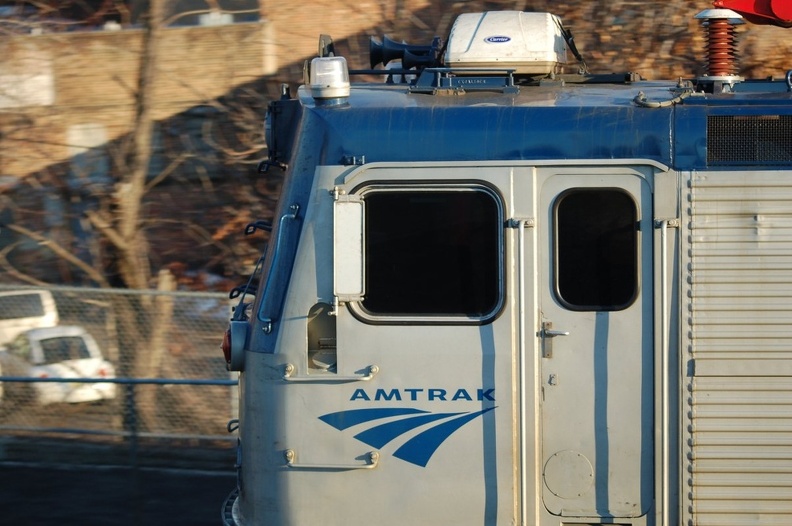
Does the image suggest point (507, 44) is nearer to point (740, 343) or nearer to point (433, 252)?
point (433, 252)

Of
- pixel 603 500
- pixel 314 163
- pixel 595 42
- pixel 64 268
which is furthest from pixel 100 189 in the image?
pixel 603 500

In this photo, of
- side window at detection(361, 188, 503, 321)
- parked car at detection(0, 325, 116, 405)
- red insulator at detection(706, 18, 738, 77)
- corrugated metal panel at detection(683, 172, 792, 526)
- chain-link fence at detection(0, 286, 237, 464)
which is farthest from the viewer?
parked car at detection(0, 325, 116, 405)

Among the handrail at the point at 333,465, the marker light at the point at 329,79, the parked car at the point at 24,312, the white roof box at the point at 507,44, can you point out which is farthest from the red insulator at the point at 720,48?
the parked car at the point at 24,312

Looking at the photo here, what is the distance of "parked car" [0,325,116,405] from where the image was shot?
371 inches

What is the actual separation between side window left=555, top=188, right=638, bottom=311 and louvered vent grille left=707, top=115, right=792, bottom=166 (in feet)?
1.54

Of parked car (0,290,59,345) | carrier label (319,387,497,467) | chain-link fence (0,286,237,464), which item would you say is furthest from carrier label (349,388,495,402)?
parked car (0,290,59,345)

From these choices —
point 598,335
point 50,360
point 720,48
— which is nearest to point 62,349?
point 50,360

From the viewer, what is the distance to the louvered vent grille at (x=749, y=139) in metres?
4.88

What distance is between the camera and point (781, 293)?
15.8ft

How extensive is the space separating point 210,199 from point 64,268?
191cm

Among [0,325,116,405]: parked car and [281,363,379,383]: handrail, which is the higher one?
[281,363,379,383]: handrail

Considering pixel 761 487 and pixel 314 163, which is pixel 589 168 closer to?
pixel 314 163

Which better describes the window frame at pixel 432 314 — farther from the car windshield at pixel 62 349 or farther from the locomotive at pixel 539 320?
the car windshield at pixel 62 349

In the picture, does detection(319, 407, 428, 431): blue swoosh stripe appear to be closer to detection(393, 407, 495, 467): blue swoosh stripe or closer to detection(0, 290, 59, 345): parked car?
detection(393, 407, 495, 467): blue swoosh stripe
